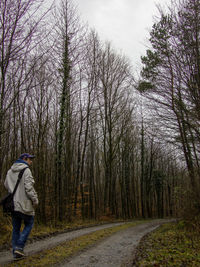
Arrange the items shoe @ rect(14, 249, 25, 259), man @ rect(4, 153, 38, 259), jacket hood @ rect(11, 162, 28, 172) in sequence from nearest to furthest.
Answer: shoe @ rect(14, 249, 25, 259) → man @ rect(4, 153, 38, 259) → jacket hood @ rect(11, 162, 28, 172)

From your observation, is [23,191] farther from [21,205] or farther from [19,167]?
[19,167]

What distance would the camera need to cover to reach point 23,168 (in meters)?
4.87

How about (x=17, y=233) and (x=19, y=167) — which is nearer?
(x=17, y=233)

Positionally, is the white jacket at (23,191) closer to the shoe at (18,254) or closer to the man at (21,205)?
the man at (21,205)

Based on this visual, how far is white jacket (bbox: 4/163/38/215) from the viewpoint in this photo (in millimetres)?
4652

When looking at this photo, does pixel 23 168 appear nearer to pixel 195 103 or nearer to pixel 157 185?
pixel 195 103

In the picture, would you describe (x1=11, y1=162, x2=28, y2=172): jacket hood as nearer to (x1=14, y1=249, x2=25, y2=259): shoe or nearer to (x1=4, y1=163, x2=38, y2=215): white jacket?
(x1=4, y1=163, x2=38, y2=215): white jacket

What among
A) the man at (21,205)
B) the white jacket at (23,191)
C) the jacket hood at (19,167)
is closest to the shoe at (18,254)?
the man at (21,205)

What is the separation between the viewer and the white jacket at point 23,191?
4.65 m

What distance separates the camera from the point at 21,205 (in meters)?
4.64

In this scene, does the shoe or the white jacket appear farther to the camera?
the white jacket

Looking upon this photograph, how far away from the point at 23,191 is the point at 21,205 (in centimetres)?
29

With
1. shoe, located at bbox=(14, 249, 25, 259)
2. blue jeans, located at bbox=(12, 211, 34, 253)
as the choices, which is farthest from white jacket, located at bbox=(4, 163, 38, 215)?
shoe, located at bbox=(14, 249, 25, 259)

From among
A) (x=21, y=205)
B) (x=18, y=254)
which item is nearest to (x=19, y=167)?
(x=21, y=205)
